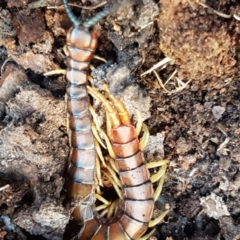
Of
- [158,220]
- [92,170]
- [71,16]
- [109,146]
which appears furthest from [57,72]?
[158,220]

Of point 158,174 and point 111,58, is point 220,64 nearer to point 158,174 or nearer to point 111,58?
point 111,58

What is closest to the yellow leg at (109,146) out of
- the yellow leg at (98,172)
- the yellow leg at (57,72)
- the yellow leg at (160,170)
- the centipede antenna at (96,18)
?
the yellow leg at (98,172)

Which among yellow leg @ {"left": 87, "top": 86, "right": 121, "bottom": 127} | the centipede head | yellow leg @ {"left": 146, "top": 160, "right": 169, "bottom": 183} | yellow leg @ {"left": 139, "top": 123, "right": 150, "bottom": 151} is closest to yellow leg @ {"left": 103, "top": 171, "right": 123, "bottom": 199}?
yellow leg @ {"left": 146, "top": 160, "right": 169, "bottom": 183}

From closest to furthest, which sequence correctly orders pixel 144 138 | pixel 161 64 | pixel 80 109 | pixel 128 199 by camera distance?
pixel 161 64 → pixel 80 109 → pixel 144 138 → pixel 128 199

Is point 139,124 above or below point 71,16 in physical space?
below

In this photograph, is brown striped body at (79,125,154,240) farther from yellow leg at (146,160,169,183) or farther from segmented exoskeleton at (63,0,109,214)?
segmented exoskeleton at (63,0,109,214)

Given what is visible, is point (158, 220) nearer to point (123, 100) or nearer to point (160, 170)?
point (160, 170)

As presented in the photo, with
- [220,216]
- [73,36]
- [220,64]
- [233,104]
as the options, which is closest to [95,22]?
[73,36]

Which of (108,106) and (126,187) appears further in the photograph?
(126,187)
